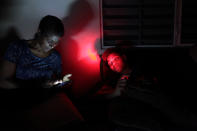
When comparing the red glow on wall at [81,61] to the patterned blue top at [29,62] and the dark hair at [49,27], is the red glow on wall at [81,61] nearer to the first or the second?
the patterned blue top at [29,62]

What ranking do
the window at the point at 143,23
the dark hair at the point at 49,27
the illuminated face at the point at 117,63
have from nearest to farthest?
the dark hair at the point at 49,27 < the illuminated face at the point at 117,63 < the window at the point at 143,23

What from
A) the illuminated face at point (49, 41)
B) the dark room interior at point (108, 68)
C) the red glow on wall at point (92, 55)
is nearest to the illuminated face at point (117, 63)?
the dark room interior at point (108, 68)

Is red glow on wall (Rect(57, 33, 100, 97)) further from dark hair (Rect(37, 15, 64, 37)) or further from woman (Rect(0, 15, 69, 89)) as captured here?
dark hair (Rect(37, 15, 64, 37))

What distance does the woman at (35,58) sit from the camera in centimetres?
146

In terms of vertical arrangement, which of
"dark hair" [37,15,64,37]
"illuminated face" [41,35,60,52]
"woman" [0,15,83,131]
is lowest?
"woman" [0,15,83,131]

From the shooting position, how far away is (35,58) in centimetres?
162

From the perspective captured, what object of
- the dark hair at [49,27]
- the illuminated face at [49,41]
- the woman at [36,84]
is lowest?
the woman at [36,84]

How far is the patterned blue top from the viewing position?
149 cm

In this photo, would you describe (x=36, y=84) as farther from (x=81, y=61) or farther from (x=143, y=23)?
(x=143, y=23)

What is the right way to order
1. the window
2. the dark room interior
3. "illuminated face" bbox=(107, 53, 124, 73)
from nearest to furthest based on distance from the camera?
1. the dark room interior
2. "illuminated face" bbox=(107, 53, 124, 73)
3. the window

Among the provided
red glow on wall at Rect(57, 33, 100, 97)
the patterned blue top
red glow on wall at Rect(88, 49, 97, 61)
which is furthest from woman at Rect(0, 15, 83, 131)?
red glow on wall at Rect(88, 49, 97, 61)

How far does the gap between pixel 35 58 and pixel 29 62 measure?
0.23ft

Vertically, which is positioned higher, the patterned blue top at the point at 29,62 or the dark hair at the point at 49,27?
the dark hair at the point at 49,27

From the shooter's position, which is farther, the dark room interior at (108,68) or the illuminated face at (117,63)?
the illuminated face at (117,63)
